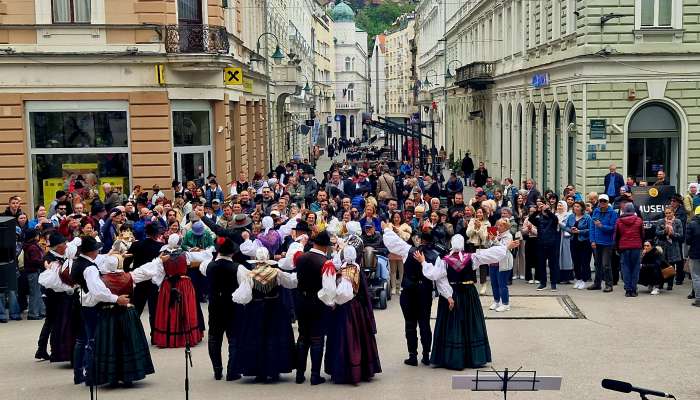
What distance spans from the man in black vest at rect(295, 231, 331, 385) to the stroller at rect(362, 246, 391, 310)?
14.0ft

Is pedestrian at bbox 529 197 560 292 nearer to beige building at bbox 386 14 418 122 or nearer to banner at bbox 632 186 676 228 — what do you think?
banner at bbox 632 186 676 228

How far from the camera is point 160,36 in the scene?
79.2 feet

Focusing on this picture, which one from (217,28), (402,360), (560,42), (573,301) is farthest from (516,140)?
(402,360)

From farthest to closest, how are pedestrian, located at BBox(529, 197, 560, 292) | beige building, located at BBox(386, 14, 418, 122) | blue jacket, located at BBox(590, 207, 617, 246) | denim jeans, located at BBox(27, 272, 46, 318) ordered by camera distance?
1. beige building, located at BBox(386, 14, 418, 122)
2. pedestrian, located at BBox(529, 197, 560, 292)
3. blue jacket, located at BBox(590, 207, 617, 246)
4. denim jeans, located at BBox(27, 272, 46, 318)

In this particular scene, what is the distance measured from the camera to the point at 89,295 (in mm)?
11477

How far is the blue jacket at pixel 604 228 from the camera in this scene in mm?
17766

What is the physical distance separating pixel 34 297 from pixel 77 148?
921cm

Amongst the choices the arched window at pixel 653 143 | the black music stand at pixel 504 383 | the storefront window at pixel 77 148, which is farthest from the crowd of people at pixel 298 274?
the arched window at pixel 653 143

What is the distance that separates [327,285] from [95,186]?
14287 mm

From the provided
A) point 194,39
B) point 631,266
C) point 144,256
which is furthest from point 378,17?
point 144,256

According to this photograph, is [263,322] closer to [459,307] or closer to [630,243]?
[459,307]

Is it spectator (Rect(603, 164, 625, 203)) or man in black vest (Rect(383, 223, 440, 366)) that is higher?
spectator (Rect(603, 164, 625, 203))

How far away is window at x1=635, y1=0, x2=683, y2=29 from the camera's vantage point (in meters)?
25.9

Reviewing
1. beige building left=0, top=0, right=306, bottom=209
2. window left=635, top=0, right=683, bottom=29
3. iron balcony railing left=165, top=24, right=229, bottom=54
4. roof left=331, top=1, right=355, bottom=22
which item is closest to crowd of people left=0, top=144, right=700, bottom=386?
beige building left=0, top=0, right=306, bottom=209
